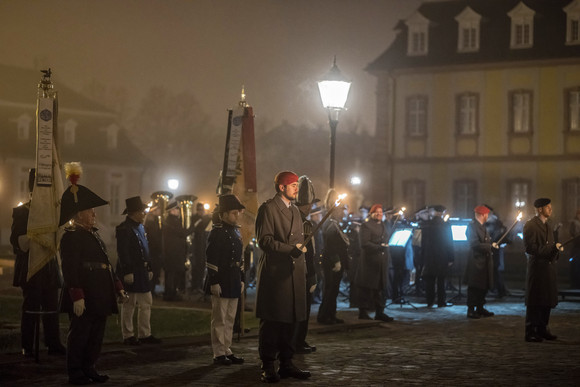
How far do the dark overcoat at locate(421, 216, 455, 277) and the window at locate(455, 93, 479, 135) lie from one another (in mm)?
25625

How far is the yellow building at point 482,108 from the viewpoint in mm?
44750

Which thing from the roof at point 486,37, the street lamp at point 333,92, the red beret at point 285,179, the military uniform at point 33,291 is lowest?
the military uniform at point 33,291

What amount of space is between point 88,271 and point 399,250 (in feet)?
38.5

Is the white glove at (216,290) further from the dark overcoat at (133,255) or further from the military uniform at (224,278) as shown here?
the dark overcoat at (133,255)

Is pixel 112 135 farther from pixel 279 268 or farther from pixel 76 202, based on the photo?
pixel 279 268

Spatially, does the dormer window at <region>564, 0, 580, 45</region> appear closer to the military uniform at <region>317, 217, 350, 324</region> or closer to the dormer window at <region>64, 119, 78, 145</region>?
the military uniform at <region>317, 217, 350, 324</region>

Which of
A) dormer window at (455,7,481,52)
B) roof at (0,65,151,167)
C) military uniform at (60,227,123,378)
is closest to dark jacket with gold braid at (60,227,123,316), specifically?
military uniform at (60,227,123,378)

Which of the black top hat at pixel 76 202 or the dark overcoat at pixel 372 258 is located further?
the dark overcoat at pixel 372 258

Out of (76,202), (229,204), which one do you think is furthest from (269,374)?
(76,202)

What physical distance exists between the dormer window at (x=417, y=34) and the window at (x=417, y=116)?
235 cm

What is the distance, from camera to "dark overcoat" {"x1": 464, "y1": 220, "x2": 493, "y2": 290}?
18.7 meters

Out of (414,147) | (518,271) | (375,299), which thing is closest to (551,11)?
(414,147)

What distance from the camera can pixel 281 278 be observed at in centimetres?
1144

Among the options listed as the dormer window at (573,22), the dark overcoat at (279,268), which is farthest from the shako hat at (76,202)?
the dormer window at (573,22)
